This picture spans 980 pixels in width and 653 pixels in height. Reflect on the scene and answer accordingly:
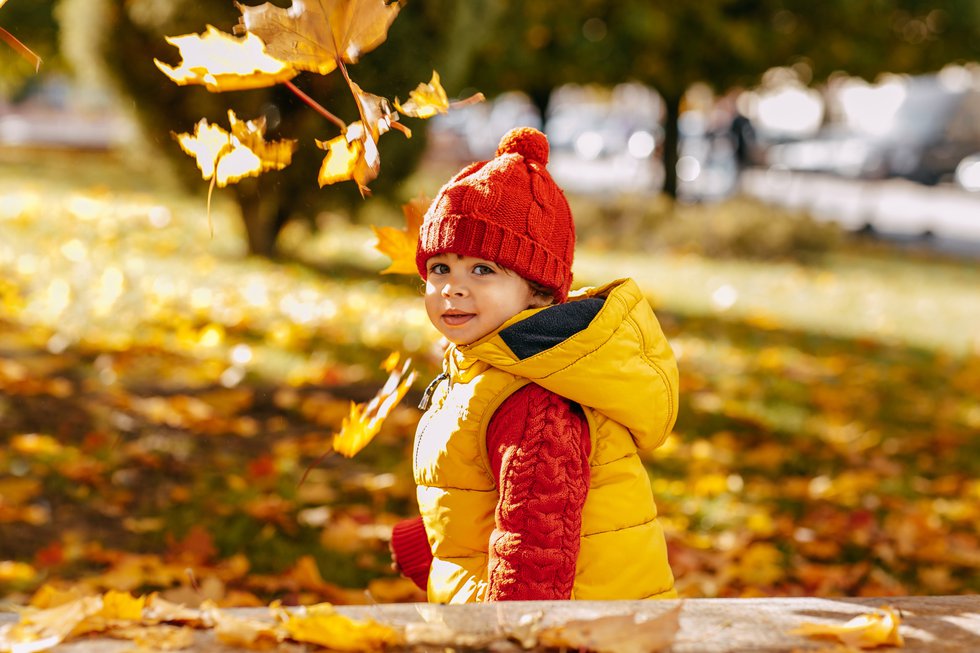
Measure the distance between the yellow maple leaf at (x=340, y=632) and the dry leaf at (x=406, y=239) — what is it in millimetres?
896

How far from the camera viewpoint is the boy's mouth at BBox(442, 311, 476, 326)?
190cm

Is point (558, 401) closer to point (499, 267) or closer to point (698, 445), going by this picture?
point (499, 267)

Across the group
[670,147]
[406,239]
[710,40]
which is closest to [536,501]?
[406,239]

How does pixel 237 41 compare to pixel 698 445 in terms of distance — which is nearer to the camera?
pixel 237 41

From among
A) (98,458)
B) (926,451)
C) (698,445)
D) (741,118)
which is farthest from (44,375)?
(741,118)

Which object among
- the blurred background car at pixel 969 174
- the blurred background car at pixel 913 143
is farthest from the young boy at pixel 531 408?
the blurred background car at pixel 969 174

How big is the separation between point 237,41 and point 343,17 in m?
0.22

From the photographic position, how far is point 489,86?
13062 millimetres

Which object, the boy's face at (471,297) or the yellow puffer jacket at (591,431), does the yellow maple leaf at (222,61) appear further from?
the yellow puffer jacket at (591,431)

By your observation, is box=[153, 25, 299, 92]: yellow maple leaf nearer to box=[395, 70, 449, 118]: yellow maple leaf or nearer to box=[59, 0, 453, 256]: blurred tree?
box=[395, 70, 449, 118]: yellow maple leaf

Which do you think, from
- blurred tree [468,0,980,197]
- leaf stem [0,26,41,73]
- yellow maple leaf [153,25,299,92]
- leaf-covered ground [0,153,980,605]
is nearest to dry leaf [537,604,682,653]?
leaf-covered ground [0,153,980,605]

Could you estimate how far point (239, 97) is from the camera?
287 inches

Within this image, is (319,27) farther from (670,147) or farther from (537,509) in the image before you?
(670,147)

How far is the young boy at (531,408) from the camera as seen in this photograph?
176 centimetres
